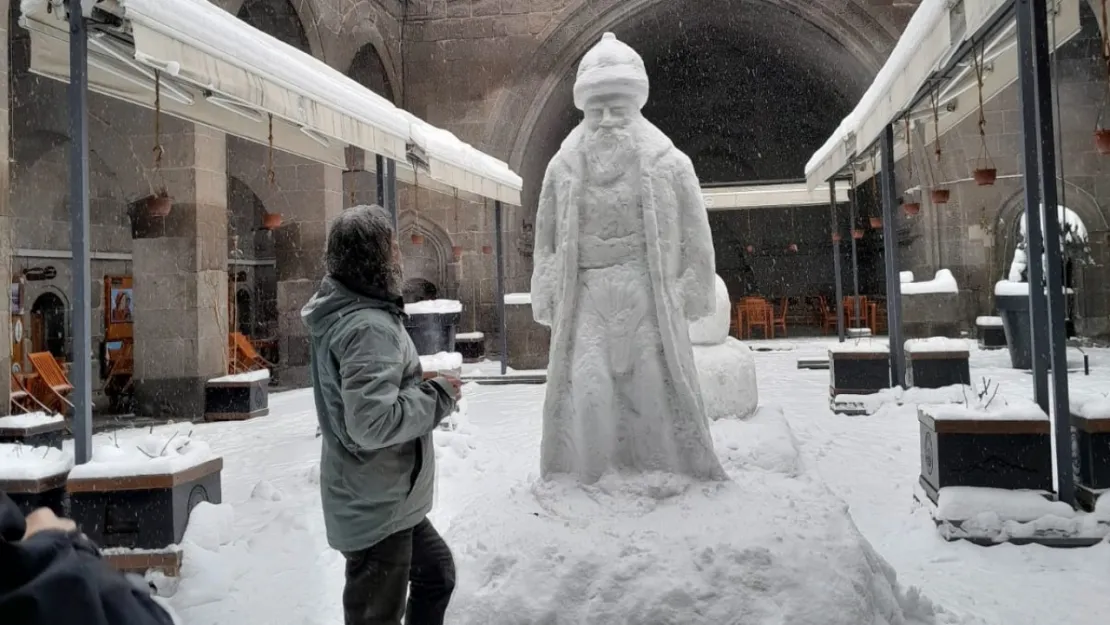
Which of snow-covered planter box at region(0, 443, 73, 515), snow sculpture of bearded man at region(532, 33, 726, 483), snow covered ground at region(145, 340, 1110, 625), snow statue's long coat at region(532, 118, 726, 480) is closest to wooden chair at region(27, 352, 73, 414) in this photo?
snow covered ground at region(145, 340, 1110, 625)

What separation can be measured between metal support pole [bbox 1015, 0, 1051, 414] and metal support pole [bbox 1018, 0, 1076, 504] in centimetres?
5

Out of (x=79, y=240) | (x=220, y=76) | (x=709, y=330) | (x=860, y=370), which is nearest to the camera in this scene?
(x=79, y=240)

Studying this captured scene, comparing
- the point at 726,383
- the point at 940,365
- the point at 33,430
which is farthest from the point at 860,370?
the point at 33,430

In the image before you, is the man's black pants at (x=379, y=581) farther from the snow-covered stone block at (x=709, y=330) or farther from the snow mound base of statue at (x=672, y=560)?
the snow-covered stone block at (x=709, y=330)

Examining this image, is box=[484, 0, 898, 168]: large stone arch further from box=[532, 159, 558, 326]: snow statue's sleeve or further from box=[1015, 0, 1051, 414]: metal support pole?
box=[1015, 0, 1051, 414]: metal support pole

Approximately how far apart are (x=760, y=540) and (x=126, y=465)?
301 cm

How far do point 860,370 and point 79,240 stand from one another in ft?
22.8

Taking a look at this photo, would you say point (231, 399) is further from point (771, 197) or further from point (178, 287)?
point (771, 197)

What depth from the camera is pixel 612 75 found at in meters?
3.75

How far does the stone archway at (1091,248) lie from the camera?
43.6 feet

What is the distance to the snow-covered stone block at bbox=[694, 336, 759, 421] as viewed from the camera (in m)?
5.36

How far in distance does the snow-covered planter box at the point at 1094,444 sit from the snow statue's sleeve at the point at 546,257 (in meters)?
2.81

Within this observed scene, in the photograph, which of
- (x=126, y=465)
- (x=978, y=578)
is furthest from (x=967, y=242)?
(x=126, y=465)

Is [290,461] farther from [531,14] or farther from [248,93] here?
[531,14]
